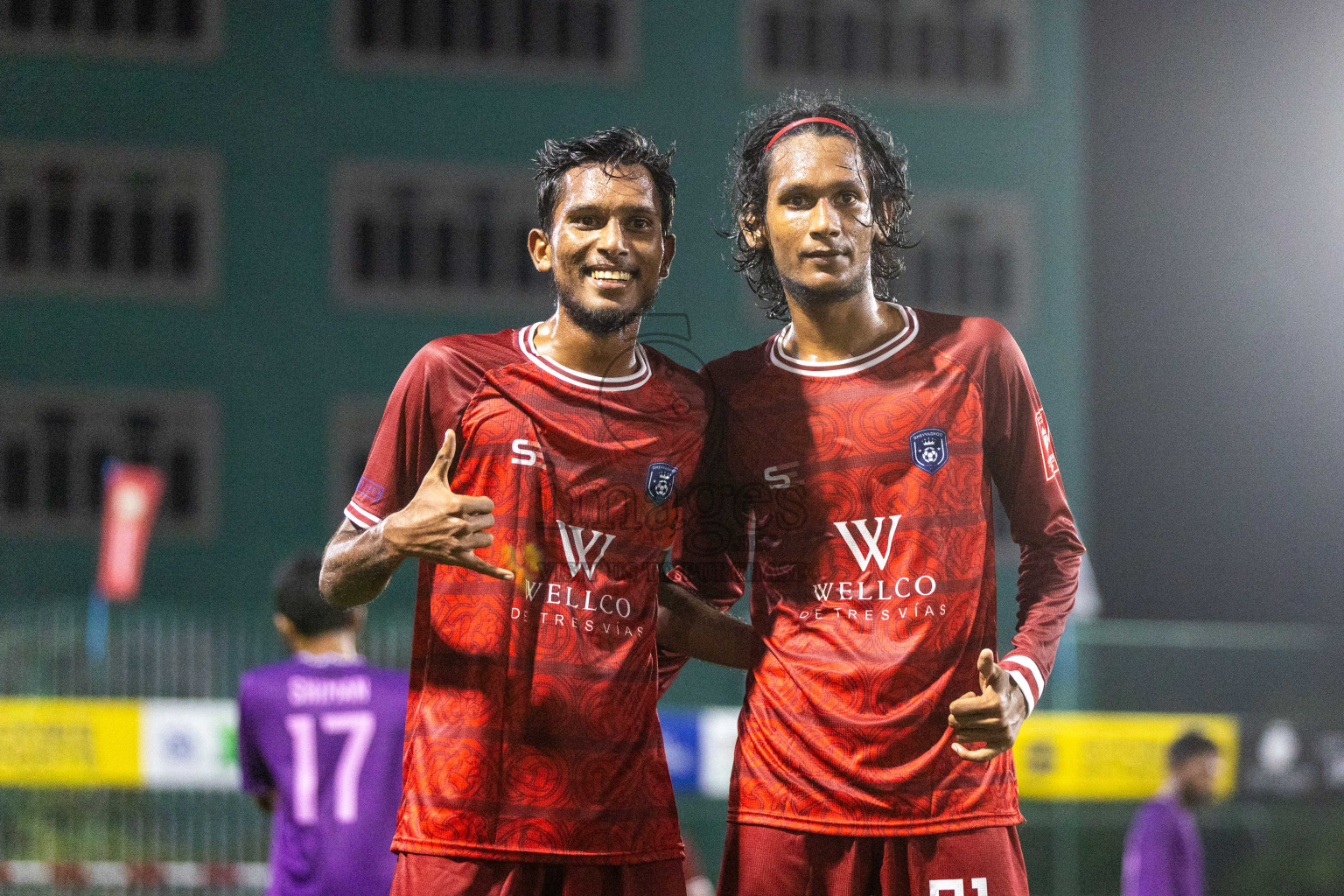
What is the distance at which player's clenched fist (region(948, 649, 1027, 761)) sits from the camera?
2809 mm

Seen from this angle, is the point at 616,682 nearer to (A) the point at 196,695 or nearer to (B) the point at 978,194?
(A) the point at 196,695

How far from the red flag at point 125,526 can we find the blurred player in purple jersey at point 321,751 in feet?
35.8

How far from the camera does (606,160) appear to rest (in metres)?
3.27

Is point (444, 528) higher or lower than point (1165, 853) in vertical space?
higher

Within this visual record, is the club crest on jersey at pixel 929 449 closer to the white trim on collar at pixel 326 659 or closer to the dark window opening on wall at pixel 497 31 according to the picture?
the white trim on collar at pixel 326 659

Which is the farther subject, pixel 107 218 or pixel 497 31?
pixel 497 31

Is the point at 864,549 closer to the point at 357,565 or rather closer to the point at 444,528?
the point at 444,528

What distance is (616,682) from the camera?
3045mm

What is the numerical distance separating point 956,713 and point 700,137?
17.2 meters

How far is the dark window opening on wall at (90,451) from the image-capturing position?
727 inches

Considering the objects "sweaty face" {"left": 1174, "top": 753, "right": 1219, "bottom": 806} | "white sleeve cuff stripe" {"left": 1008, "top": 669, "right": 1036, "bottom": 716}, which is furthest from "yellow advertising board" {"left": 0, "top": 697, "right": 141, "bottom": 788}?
"white sleeve cuff stripe" {"left": 1008, "top": 669, "right": 1036, "bottom": 716}

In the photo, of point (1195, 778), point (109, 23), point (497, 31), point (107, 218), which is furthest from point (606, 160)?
point (109, 23)

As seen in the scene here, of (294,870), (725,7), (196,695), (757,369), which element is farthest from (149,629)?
(725,7)

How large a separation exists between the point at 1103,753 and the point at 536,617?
9.42 m
